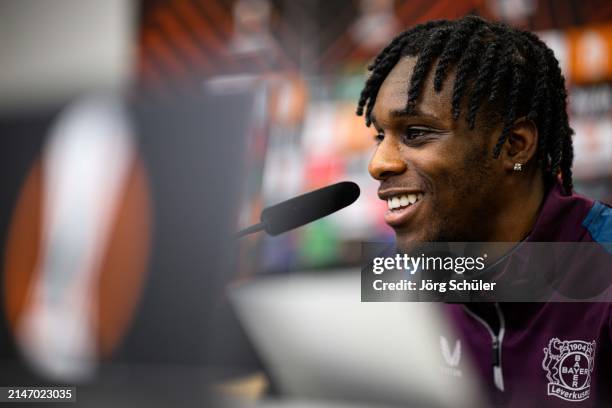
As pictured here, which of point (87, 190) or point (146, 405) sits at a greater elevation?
point (87, 190)

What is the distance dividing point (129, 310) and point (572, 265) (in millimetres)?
551

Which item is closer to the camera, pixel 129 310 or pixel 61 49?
pixel 129 310

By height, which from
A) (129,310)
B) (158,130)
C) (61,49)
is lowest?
(129,310)

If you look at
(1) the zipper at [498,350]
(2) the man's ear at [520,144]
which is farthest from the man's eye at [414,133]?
(1) the zipper at [498,350]

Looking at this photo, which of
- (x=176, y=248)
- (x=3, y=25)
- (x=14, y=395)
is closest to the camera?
(x=176, y=248)

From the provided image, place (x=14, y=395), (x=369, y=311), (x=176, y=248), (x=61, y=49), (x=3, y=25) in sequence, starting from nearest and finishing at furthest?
(x=176, y=248) < (x=14, y=395) < (x=369, y=311) < (x=3, y=25) < (x=61, y=49)

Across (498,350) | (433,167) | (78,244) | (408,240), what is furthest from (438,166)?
(78,244)

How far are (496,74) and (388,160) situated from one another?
17 centimetres

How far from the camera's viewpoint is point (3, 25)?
6.63 feet

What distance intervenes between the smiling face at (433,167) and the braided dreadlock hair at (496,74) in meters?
0.01

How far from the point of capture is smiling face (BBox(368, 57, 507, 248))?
0.80 metres

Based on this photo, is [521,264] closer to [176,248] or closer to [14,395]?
[176,248]

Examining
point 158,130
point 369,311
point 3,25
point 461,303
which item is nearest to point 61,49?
point 3,25

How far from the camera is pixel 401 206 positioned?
0.85 meters
